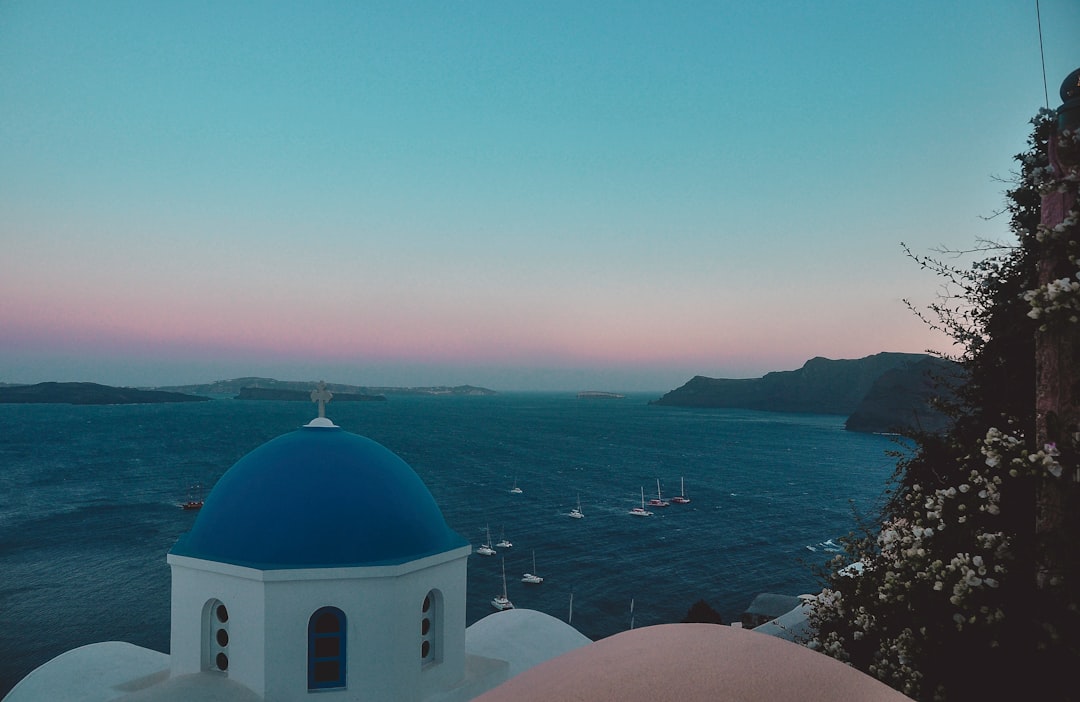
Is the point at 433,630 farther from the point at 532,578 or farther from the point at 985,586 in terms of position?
the point at 532,578

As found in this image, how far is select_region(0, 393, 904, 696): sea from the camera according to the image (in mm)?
37719

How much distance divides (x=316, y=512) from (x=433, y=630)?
2.46m

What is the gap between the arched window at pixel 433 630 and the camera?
9.38m

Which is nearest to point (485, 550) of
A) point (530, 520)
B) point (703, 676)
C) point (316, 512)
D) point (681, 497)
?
point (530, 520)

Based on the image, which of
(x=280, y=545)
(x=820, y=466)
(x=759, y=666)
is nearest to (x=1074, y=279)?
(x=759, y=666)

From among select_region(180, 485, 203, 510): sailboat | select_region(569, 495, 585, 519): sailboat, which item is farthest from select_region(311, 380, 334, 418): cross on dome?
select_region(180, 485, 203, 510): sailboat

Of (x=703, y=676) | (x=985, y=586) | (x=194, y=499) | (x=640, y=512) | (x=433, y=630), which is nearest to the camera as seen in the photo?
(x=703, y=676)

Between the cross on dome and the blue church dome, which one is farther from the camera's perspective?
the cross on dome

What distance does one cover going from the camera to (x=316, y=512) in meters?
8.93

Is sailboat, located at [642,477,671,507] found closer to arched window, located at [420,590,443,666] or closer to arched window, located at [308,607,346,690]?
arched window, located at [420,590,443,666]

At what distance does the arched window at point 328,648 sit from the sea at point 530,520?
662cm

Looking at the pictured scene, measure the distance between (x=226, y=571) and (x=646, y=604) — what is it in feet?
111

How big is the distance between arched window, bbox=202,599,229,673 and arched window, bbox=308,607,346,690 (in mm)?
1277

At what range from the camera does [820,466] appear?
3504 inches
